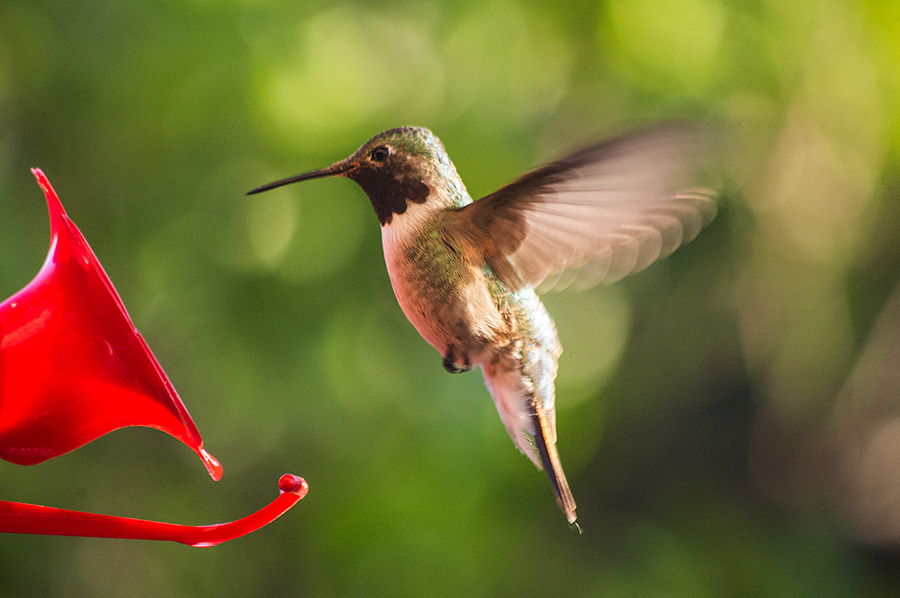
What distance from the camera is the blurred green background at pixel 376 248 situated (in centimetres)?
265

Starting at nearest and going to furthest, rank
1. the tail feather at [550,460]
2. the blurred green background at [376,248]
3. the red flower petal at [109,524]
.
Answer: the red flower petal at [109,524], the tail feather at [550,460], the blurred green background at [376,248]

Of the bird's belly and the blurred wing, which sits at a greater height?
the blurred wing

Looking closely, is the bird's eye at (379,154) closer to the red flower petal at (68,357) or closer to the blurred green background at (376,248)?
the red flower petal at (68,357)

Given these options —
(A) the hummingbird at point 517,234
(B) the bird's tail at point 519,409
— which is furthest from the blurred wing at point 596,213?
(B) the bird's tail at point 519,409

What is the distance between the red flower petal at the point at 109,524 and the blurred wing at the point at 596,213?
1.34 ft

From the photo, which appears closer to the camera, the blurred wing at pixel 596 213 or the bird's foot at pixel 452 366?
the blurred wing at pixel 596 213

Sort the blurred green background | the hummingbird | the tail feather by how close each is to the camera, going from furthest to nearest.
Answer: the blurred green background
the tail feather
the hummingbird

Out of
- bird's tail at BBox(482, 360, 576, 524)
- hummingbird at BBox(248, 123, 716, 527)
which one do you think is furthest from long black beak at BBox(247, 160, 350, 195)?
bird's tail at BBox(482, 360, 576, 524)

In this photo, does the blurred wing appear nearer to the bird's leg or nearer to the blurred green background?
the bird's leg

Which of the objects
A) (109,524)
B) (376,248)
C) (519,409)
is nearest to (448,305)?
(519,409)

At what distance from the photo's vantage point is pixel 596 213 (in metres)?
1.04

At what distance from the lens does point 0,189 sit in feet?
8.38

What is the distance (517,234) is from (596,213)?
0.12 m

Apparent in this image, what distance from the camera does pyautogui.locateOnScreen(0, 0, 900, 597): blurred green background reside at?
2.65 m
